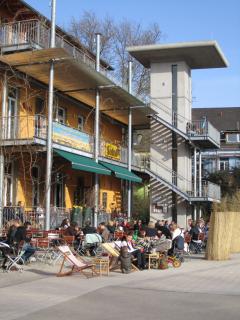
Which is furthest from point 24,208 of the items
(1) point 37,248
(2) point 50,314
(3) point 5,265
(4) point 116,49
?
(4) point 116,49

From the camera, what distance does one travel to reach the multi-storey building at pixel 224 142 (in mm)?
56656

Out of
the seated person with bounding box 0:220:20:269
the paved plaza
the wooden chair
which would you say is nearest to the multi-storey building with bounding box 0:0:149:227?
the wooden chair

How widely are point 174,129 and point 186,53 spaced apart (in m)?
5.11

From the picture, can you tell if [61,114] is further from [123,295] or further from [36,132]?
[123,295]

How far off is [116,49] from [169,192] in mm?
16476

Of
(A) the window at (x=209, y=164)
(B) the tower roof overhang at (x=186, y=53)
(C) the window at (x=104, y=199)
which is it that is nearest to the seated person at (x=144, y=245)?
(C) the window at (x=104, y=199)

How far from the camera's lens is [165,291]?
39.5 feet

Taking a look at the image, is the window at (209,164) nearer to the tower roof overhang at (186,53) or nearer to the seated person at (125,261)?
the tower roof overhang at (186,53)

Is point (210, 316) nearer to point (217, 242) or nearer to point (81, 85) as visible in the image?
point (217, 242)

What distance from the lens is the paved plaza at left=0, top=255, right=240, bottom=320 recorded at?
30.8 ft

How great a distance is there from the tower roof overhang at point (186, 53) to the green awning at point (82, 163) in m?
11.7

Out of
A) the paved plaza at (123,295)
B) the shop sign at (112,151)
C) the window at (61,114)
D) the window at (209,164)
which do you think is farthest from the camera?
the window at (209,164)

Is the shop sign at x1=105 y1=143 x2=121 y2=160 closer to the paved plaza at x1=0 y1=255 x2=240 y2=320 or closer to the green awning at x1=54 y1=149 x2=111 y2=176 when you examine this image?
the green awning at x1=54 y1=149 x2=111 y2=176

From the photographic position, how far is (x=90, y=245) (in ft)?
63.0
